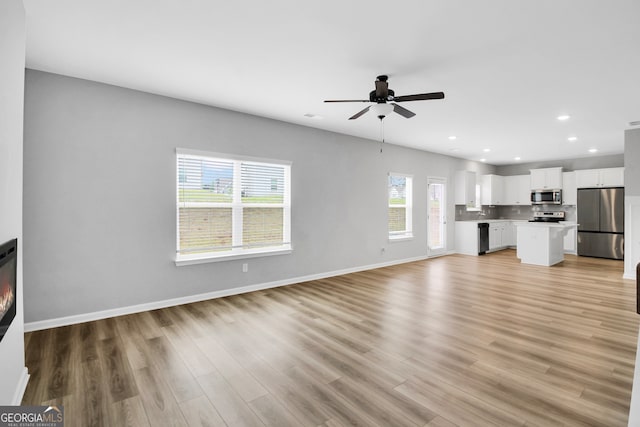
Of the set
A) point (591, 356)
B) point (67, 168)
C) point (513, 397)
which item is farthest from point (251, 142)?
point (591, 356)

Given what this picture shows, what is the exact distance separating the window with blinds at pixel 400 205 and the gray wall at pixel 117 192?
254cm

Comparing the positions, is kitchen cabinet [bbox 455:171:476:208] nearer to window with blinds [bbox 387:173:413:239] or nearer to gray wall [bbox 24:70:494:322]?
window with blinds [bbox 387:173:413:239]

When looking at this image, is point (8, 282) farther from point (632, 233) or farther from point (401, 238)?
point (632, 233)

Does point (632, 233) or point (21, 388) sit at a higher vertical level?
point (632, 233)

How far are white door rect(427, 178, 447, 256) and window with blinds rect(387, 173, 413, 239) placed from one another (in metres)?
0.86

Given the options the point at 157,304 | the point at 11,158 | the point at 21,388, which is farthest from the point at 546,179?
the point at 21,388

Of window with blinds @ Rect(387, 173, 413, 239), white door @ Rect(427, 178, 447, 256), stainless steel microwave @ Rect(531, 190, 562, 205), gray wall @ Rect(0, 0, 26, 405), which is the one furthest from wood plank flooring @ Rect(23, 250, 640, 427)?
stainless steel microwave @ Rect(531, 190, 562, 205)

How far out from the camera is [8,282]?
73.6 inches

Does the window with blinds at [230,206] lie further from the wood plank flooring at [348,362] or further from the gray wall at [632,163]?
the gray wall at [632,163]

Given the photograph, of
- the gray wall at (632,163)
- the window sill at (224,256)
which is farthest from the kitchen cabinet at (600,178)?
the window sill at (224,256)

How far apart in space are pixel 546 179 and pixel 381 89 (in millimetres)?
8658

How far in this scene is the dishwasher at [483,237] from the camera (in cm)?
859

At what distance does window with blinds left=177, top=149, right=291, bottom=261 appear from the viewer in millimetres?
4285

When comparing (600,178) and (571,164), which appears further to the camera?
(571,164)
